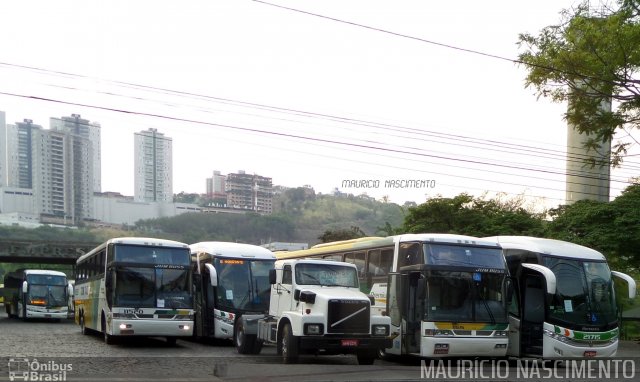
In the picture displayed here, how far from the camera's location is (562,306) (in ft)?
61.1

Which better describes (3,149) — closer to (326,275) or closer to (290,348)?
(326,275)

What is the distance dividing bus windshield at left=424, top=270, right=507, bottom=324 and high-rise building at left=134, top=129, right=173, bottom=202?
40043mm

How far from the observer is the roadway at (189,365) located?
561 inches


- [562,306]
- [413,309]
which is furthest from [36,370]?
[562,306]

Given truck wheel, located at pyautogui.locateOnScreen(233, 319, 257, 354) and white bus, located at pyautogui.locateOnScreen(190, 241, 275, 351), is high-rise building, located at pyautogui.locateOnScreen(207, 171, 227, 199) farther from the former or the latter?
truck wheel, located at pyautogui.locateOnScreen(233, 319, 257, 354)

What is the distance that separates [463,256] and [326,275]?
11.1ft

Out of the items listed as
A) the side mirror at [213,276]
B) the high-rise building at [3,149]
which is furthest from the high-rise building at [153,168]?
the side mirror at [213,276]

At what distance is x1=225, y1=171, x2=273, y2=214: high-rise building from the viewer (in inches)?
2613

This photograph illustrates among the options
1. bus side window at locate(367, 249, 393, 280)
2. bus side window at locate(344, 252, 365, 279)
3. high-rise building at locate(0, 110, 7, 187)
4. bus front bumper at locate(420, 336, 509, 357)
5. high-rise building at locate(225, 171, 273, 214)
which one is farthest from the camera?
high-rise building at locate(0, 110, 7, 187)

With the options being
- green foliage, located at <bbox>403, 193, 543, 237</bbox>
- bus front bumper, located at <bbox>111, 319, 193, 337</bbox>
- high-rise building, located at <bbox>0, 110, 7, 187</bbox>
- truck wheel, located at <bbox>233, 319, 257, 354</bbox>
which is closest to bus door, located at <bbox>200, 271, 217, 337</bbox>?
bus front bumper, located at <bbox>111, 319, 193, 337</bbox>

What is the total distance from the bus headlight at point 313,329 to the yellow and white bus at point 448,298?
1953 millimetres

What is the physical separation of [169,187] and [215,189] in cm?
830

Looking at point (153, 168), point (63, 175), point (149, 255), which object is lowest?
point (149, 255)

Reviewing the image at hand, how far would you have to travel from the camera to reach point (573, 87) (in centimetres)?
2212
